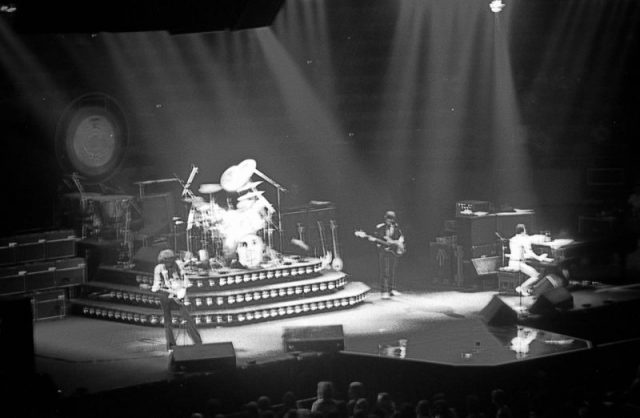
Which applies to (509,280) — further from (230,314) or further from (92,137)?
(92,137)

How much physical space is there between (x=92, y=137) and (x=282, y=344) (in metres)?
6.19

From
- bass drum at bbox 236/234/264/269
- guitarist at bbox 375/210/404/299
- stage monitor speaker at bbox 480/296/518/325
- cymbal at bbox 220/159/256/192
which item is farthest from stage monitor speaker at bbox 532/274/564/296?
cymbal at bbox 220/159/256/192

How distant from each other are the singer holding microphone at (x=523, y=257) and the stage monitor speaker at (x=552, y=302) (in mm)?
1781

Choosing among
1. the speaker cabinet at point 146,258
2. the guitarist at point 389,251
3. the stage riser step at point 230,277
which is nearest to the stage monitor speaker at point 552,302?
A: the guitarist at point 389,251

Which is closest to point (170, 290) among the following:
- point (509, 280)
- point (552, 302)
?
point (552, 302)

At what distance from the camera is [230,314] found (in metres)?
15.8

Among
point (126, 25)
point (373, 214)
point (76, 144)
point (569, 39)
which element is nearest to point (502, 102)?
point (569, 39)

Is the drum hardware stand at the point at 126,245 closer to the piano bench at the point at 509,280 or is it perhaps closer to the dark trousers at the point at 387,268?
the dark trousers at the point at 387,268

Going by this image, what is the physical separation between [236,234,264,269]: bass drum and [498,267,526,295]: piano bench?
3982 millimetres

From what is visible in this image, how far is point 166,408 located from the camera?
38.2ft

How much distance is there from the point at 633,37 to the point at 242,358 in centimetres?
1050

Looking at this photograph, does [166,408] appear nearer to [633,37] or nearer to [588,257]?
[588,257]

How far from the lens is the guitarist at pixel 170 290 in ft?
46.1

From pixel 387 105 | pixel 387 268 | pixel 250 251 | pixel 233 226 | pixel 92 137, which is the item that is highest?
pixel 387 105
